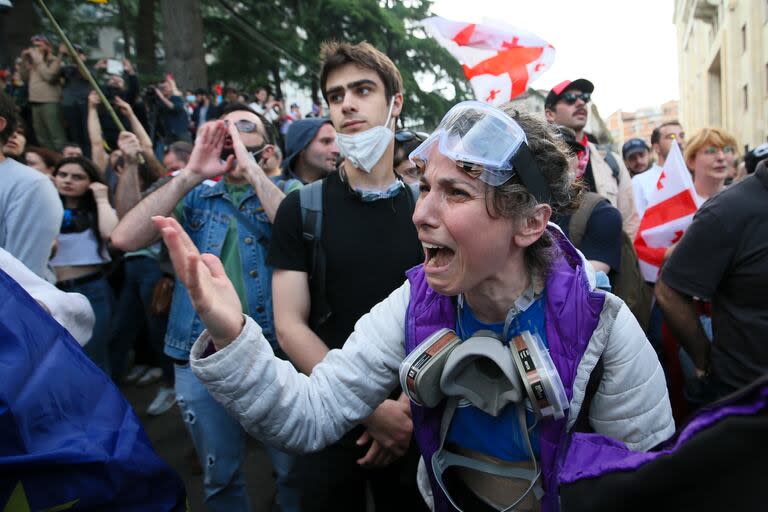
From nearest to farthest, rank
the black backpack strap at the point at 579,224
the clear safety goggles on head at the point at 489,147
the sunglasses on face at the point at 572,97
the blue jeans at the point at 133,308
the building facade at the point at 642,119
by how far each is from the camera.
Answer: the clear safety goggles on head at the point at 489,147 < the black backpack strap at the point at 579,224 < the sunglasses on face at the point at 572,97 < the blue jeans at the point at 133,308 < the building facade at the point at 642,119

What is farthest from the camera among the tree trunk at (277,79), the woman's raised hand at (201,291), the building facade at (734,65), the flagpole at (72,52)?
the building facade at (734,65)

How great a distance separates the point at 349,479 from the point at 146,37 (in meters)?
17.6

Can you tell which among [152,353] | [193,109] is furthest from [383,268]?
[193,109]

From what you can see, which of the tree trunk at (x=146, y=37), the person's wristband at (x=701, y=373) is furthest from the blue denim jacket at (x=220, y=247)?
the tree trunk at (x=146, y=37)

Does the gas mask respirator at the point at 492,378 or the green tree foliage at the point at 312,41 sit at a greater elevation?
the green tree foliage at the point at 312,41

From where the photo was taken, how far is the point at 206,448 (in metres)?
2.67

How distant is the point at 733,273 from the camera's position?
2375 mm

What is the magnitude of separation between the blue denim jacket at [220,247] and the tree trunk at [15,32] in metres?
12.2

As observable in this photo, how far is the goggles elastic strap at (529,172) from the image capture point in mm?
Result: 1607

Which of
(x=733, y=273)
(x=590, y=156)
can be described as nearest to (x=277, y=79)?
(x=590, y=156)

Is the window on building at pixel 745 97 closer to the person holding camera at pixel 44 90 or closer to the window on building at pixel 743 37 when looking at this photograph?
the window on building at pixel 743 37

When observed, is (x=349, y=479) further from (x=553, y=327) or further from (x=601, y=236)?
(x=601, y=236)

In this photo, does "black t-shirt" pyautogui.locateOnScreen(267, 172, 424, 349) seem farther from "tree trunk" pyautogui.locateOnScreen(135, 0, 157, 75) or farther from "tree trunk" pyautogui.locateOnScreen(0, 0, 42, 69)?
"tree trunk" pyautogui.locateOnScreen(135, 0, 157, 75)

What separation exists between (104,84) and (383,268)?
377 inches
